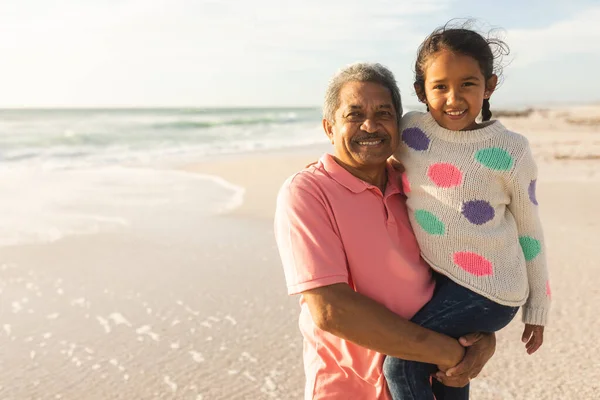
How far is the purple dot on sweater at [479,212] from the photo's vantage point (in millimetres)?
1995

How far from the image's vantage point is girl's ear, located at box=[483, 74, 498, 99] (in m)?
2.29

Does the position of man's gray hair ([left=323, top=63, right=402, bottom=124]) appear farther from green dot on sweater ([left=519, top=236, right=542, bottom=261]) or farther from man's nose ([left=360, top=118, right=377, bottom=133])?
green dot on sweater ([left=519, top=236, right=542, bottom=261])

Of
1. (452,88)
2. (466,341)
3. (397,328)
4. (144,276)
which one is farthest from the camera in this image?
(144,276)

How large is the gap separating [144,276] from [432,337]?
408cm

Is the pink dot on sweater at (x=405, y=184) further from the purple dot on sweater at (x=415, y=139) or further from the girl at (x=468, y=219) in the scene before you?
the purple dot on sweater at (x=415, y=139)

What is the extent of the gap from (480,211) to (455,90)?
18.0 inches

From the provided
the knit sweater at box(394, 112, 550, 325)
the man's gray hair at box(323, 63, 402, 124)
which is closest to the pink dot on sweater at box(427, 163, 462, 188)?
the knit sweater at box(394, 112, 550, 325)

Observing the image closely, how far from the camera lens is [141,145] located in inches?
891

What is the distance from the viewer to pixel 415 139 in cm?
217

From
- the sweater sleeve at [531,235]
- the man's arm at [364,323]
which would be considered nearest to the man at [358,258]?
the man's arm at [364,323]

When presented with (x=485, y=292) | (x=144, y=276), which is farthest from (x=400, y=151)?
(x=144, y=276)

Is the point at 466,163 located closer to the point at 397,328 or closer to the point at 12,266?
the point at 397,328

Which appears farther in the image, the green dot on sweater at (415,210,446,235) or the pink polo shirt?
the green dot on sweater at (415,210,446,235)

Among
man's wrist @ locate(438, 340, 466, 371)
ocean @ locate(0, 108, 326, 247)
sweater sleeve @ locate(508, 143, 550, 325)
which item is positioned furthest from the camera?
ocean @ locate(0, 108, 326, 247)
